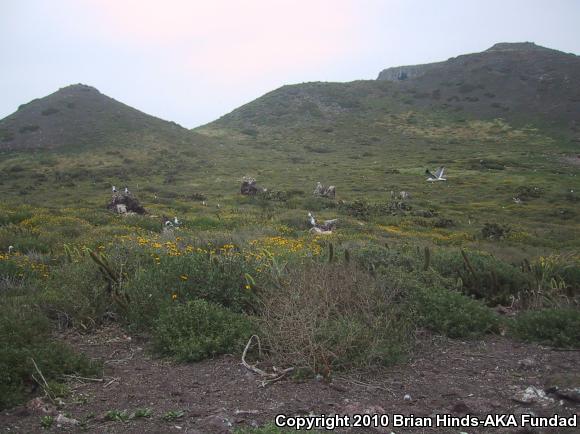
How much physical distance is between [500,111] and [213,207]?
48.4m

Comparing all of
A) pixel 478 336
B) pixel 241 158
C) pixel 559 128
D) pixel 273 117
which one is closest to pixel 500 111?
pixel 559 128

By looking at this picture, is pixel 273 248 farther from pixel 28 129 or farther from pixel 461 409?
pixel 28 129

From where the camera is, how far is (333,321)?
478 cm

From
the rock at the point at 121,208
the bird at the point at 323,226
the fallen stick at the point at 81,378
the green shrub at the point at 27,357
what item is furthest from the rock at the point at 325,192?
the fallen stick at the point at 81,378

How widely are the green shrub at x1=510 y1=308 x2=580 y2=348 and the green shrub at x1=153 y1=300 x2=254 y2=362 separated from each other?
302cm

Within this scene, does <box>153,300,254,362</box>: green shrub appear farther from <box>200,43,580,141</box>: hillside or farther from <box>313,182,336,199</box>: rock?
<box>200,43,580,141</box>: hillside

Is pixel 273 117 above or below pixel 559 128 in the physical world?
above

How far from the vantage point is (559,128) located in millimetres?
49812

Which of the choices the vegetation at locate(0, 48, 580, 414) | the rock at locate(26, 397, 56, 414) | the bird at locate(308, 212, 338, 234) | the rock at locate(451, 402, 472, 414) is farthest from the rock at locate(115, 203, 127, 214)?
the rock at locate(451, 402, 472, 414)

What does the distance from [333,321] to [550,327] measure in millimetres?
2459

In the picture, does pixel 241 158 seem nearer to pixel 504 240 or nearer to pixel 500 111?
pixel 504 240

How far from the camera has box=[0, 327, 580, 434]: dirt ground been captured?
362cm

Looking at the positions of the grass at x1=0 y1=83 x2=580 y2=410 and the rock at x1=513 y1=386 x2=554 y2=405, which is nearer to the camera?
the rock at x1=513 y1=386 x2=554 y2=405

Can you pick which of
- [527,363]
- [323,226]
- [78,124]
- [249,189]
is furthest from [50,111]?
[527,363]
